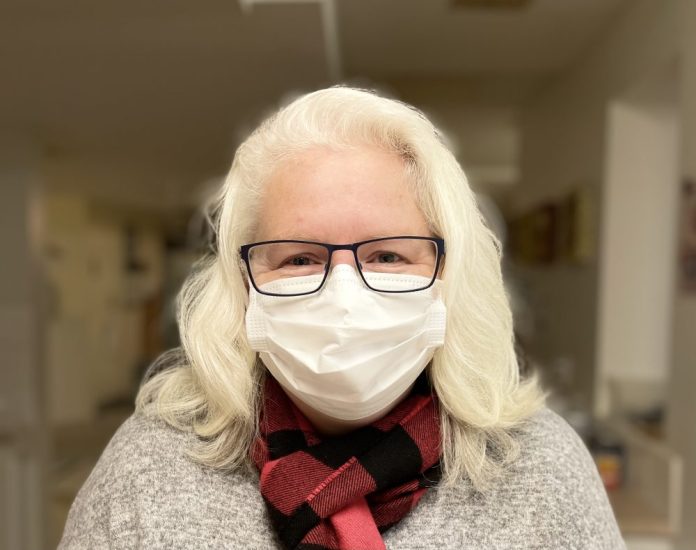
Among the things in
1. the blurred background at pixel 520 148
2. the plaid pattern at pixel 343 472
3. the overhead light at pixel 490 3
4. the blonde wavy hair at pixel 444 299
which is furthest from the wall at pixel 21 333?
the plaid pattern at pixel 343 472

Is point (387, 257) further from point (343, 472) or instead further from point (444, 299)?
point (343, 472)

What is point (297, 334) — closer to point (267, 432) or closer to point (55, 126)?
point (267, 432)

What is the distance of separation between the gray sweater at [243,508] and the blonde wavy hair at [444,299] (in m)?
0.02

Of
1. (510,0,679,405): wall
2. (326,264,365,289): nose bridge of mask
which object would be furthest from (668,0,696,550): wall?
(326,264,365,289): nose bridge of mask

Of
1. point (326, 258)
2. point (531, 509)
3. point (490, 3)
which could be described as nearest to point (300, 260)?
point (326, 258)

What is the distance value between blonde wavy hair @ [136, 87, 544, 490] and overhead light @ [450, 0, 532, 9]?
4.97 ft

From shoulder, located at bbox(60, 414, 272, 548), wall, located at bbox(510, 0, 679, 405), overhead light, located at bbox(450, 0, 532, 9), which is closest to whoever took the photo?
shoulder, located at bbox(60, 414, 272, 548)

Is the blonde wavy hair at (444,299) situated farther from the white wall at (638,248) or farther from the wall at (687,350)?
the white wall at (638,248)

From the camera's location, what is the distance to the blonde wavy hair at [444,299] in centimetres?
84

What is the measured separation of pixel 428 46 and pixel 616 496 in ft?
5.89

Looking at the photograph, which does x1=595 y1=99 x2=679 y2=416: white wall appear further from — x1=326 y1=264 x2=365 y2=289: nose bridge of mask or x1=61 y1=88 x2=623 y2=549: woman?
x1=326 y1=264 x2=365 y2=289: nose bridge of mask

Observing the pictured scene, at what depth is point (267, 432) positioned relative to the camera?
83 cm

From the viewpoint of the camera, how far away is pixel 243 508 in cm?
80

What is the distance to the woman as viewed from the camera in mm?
784
